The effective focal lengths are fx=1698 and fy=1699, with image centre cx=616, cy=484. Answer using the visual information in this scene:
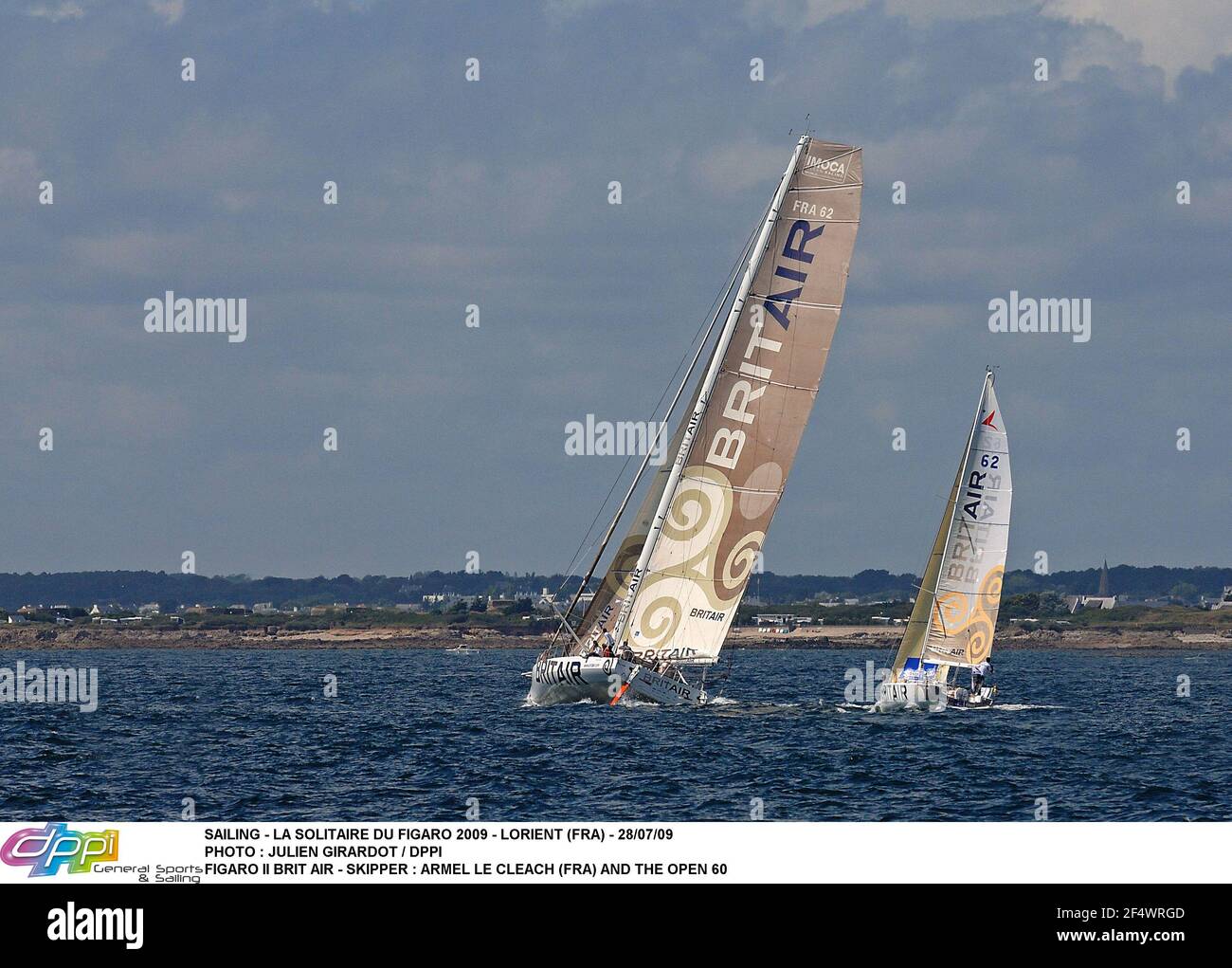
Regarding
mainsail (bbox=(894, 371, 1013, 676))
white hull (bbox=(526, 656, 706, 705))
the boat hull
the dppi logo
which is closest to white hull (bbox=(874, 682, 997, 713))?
the boat hull

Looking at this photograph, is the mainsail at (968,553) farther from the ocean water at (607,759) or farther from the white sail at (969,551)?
the ocean water at (607,759)

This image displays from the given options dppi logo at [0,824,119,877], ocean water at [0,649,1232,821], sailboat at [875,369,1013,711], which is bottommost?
ocean water at [0,649,1232,821]

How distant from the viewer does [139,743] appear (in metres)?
48.6

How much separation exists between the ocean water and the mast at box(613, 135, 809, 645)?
3850mm

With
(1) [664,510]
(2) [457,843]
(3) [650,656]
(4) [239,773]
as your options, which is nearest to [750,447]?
(1) [664,510]

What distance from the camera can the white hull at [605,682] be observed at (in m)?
52.7

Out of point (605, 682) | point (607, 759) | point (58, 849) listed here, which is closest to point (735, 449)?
point (605, 682)

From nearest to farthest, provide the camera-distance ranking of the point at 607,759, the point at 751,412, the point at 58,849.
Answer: the point at 58,849 < the point at 607,759 < the point at 751,412

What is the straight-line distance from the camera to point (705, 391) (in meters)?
53.0

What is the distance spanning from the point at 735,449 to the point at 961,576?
11.9 meters

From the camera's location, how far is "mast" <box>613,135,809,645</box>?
52.8 meters

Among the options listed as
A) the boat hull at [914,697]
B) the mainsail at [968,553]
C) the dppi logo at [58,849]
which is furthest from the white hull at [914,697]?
the dppi logo at [58,849]

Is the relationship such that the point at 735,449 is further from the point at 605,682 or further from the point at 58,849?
the point at 58,849

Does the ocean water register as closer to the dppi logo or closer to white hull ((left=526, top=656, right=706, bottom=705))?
white hull ((left=526, top=656, right=706, bottom=705))
